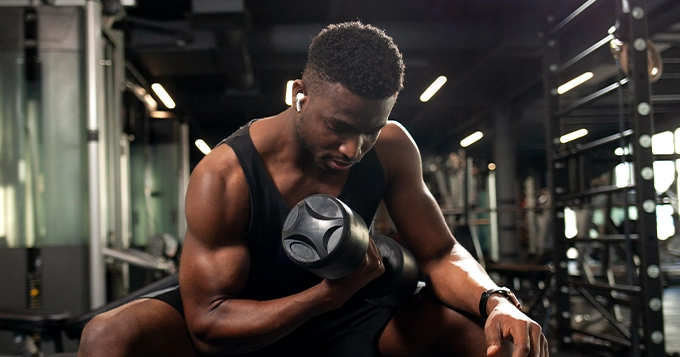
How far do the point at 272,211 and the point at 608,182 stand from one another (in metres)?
4.86

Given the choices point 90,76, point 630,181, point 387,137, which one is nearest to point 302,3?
point 90,76

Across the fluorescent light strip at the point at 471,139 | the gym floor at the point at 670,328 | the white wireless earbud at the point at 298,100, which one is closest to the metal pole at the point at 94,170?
the white wireless earbud at the point at 298,100

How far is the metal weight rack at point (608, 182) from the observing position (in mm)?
2818

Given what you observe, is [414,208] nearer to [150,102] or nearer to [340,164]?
[340,164]

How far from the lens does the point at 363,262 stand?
122 centimetres

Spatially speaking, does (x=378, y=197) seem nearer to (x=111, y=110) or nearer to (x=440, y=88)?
(x=111, y=110)

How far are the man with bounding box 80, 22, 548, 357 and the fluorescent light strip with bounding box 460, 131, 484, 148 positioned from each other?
33.3 feet

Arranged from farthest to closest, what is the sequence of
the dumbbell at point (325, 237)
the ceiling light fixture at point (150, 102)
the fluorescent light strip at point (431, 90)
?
1. the fluorescent light strip at point (431, 90)
2. the ceiling light fixture at point (150, 102)
3. the dumbbell at point (325, 237)

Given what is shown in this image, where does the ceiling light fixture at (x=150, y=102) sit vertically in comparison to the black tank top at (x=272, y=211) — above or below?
above

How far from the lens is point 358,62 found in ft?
4.55

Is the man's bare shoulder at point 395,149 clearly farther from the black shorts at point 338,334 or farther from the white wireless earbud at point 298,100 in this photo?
the black shorts at point 338,334

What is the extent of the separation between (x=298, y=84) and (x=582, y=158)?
2.76 m

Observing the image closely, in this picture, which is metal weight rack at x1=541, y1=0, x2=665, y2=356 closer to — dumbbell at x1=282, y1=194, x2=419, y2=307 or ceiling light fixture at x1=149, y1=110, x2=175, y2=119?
dumbbell at x1=282, y1=194, x2=419, y2=307

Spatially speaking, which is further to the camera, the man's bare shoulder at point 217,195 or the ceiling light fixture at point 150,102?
the ceiling light fixture at point 150,102
